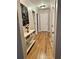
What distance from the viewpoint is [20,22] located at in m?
1.46

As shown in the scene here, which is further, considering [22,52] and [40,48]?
[40,48]
